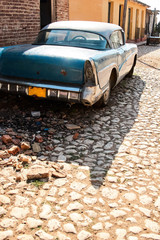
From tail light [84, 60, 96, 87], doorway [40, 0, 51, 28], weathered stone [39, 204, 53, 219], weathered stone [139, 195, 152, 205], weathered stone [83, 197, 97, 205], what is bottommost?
weathered stone [139, 195, 152, 205]

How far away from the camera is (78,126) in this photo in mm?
4211

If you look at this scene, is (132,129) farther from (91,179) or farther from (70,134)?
(91,179)

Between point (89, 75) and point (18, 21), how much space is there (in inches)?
194

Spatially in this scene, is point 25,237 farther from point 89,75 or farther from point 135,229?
point 89,75

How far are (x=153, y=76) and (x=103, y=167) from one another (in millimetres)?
6220

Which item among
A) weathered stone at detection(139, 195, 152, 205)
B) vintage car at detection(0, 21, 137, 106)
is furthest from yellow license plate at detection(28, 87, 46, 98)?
weathered stone at detection(139, 195, 152, 205)

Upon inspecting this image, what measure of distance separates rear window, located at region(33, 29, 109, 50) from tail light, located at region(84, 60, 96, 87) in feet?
3.41

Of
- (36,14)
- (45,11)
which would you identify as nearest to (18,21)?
(36,14)

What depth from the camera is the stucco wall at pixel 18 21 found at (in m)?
7.30

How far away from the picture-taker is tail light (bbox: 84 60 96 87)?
12.8 ft

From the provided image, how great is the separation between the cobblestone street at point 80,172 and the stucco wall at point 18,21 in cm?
A: 299

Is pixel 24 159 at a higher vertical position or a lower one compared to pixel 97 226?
higher

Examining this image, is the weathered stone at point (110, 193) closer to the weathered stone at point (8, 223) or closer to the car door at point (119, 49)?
the weathered stone at point (8, 223)

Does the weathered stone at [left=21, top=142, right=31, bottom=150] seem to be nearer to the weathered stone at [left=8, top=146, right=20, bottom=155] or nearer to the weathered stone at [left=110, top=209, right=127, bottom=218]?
the weathered stone at [left=8, top=146, right=20, bottom=155]
